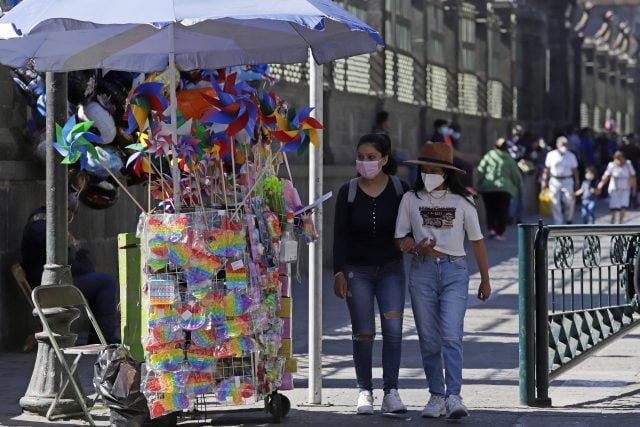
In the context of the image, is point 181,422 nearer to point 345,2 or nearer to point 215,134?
point 215,134

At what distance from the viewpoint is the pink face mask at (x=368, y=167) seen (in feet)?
30.4

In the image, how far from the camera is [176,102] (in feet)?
29.2

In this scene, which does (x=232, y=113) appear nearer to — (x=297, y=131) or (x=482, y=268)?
(x=297, y=131)

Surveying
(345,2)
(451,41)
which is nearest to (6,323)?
(345,2)

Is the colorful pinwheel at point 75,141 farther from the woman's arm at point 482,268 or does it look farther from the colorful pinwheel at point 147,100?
the woman's arm at point 482,268

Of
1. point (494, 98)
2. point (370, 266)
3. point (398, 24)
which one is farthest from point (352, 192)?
point (494, 98)

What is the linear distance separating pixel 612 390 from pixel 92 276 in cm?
398

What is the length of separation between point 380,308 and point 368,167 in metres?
0.83

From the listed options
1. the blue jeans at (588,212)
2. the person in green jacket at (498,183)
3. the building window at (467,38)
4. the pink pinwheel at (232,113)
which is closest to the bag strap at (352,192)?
the pink pinwheel at (232,113)

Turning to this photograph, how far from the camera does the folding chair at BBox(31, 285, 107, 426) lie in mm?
8867

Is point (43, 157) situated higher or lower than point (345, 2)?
lower

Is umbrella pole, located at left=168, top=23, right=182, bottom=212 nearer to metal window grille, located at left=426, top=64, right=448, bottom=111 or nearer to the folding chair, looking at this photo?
the folding chair

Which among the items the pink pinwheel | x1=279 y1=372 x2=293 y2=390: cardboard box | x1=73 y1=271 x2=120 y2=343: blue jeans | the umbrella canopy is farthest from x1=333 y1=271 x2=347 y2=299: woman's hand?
x1=73 y1=271 x2=120 y2=343: blue jeans

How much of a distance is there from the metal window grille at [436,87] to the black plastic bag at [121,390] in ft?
62.3
